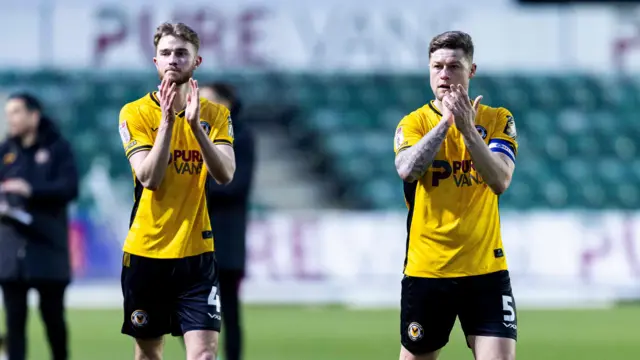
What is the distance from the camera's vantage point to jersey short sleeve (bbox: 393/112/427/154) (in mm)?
6020

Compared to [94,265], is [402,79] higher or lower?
higher

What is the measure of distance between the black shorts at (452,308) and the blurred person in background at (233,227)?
2.77m

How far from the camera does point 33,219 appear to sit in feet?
29.3

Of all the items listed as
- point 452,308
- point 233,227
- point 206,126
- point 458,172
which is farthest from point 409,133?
point 233,227

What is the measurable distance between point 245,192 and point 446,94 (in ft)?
11.0

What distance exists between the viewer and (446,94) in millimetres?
5797

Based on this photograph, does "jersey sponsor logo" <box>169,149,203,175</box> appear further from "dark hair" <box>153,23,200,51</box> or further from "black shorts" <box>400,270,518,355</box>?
"black shorts" <box>400,270,518,355</box>

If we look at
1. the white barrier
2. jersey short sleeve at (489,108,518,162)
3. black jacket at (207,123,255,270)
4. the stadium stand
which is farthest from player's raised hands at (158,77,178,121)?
the stadium stand

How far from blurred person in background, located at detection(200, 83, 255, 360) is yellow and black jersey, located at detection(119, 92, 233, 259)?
2.44m

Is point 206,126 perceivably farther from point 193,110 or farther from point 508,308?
point 508,308

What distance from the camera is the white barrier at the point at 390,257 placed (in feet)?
60.5

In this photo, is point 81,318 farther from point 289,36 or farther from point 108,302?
point 289,36

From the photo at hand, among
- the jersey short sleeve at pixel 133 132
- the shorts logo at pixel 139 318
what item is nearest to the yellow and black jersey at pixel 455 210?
the jersey short sleeve at pixel 133 132

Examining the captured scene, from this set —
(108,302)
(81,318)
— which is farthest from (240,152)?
(108,302)
